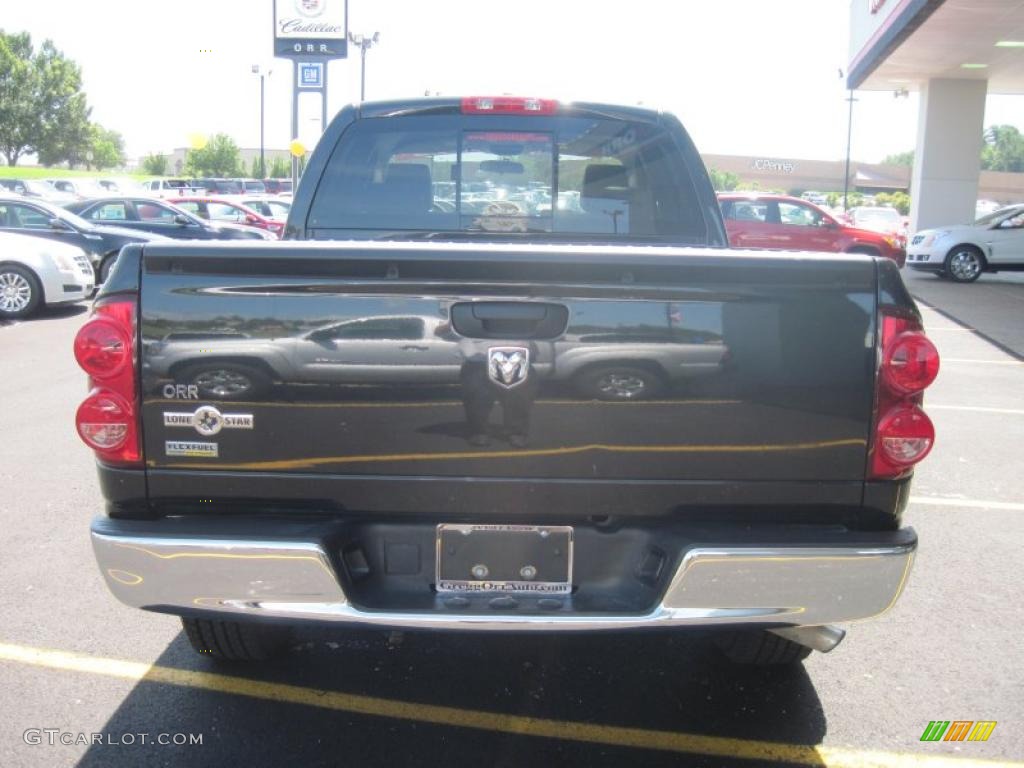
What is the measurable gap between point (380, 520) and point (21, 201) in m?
14.6

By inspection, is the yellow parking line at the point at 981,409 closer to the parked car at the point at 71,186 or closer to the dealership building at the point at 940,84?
the dealership building at the point at 940,84

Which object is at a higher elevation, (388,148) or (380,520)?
(388,148)

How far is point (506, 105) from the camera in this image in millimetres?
4469

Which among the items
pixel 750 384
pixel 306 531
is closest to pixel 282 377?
pixel 306 531

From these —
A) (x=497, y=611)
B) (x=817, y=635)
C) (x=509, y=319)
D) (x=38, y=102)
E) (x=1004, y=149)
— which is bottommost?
(x=817, y=635)

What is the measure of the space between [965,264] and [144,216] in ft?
53.5

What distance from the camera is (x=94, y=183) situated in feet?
174

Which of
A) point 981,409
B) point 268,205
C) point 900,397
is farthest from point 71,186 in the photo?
point 900,397

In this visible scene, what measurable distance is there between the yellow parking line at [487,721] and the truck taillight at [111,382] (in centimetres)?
120

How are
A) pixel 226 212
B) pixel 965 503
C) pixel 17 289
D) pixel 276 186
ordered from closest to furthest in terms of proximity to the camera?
1. pixel 965 503
2. pixel 17 289
3. pixel 226 212
4. pixel 276 186

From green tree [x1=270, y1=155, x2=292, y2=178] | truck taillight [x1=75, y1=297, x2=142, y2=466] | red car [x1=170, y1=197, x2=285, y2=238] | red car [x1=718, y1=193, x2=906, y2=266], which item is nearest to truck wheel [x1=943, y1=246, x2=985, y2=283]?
red car [x1=718, y1=193, x2=906, y2=266]

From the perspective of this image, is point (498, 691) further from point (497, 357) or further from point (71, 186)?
point (71, 186)

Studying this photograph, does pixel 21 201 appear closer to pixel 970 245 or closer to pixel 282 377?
pixel 282 377

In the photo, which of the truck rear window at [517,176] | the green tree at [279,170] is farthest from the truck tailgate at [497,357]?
the green tree at [279,170]
